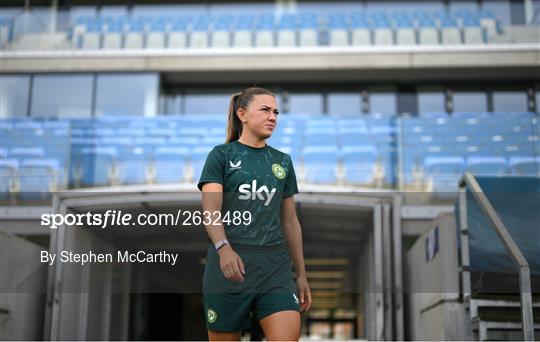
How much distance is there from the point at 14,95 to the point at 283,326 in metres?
12.2

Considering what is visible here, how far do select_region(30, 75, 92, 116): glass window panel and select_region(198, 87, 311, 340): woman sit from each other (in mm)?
12954

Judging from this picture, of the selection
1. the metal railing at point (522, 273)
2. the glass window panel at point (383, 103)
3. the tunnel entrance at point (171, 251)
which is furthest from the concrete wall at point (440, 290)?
the glass window panel at point (383, 103)

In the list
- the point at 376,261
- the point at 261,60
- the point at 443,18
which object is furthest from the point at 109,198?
the point at 443,18

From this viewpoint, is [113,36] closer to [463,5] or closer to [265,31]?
[265,31]

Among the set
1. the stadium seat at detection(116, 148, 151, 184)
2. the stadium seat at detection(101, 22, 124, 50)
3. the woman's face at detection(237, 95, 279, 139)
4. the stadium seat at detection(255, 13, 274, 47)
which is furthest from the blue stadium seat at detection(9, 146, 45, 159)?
the stadium seat at detection(255, 13, 274, 47)

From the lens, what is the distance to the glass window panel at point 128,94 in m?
16.2

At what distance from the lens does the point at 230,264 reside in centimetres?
289

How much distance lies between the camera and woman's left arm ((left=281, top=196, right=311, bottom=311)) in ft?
10.4

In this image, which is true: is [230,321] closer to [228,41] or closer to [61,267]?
[61,267]

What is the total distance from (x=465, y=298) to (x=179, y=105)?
11681mm

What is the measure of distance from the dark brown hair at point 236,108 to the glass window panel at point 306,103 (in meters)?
13.7

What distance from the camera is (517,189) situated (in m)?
6.40

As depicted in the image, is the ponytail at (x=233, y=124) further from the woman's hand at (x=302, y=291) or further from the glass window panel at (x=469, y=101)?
the glass window panel at (x=469, y=101)

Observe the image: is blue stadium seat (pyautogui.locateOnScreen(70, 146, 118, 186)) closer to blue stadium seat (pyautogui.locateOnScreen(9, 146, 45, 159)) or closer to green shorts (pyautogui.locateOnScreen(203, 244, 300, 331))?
blue stadium seat (pyautogui.locateOnScreen(9, 146, 45, 159))
